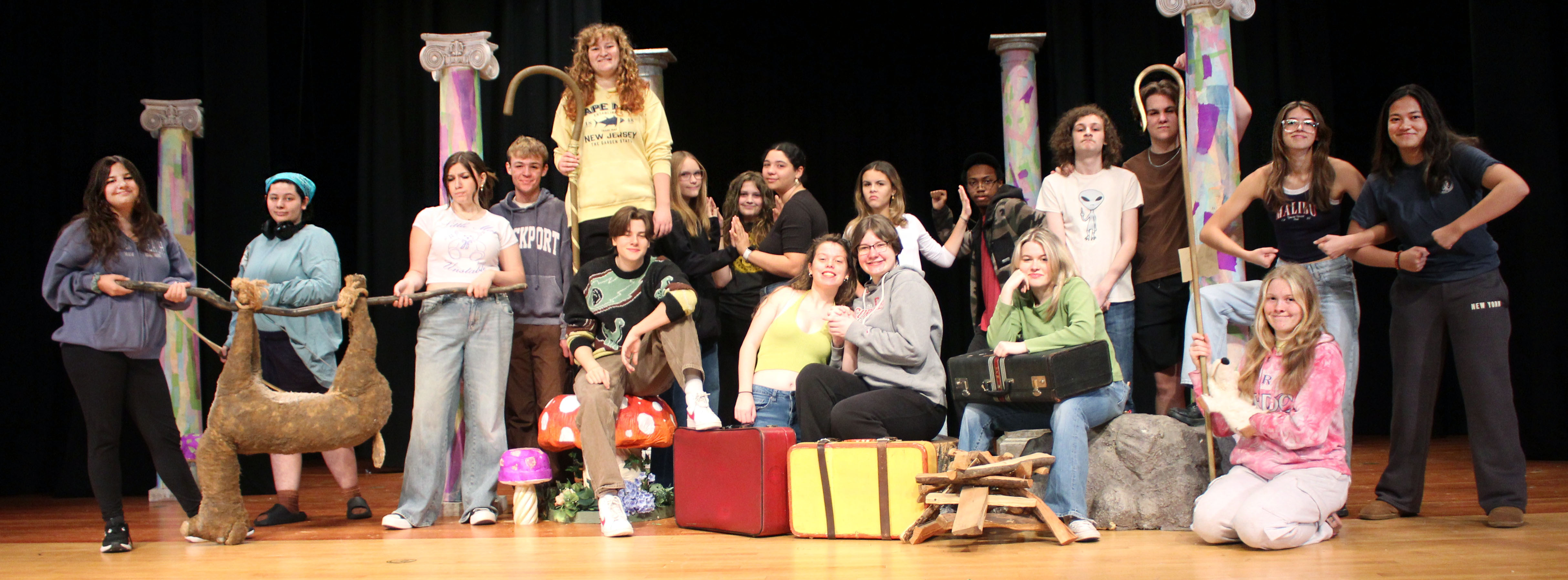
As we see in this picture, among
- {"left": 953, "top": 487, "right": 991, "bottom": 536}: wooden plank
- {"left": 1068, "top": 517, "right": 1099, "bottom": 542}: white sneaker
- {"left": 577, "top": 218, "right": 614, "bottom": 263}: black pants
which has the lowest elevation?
{"left": 1068, "top": 517, "right": 1099, "bottom": 542}: white sneaker

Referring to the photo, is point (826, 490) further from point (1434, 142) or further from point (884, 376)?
point (1434, 142)

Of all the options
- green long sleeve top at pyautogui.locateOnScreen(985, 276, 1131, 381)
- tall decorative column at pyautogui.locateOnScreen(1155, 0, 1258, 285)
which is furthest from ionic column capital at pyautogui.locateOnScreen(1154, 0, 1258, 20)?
green long sleeve top at pyautogui.locateOnScreen(985, 276, 1131, 381)

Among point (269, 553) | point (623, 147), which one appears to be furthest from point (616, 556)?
point (623, 147)

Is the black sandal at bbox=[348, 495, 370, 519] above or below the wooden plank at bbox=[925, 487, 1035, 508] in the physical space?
below

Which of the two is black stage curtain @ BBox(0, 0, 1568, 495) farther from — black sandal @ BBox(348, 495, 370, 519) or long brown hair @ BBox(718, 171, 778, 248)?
black sandal @ BBox(348, 495, 370, 519)

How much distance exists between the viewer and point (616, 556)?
3094 millimetres

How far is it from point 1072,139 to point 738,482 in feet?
5.99

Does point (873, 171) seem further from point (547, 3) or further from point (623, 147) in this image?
point (547, 3)

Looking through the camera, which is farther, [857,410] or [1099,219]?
[1099,219]

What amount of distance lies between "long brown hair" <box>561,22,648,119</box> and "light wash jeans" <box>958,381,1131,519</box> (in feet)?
5.92

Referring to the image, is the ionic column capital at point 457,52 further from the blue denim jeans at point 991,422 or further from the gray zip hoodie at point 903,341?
the blue denim jeans at point 991,422

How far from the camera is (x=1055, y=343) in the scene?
3.37 meters

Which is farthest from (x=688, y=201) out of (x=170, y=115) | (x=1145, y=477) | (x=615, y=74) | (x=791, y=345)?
(x=170, y=115)

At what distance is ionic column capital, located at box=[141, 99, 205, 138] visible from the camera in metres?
5.60
